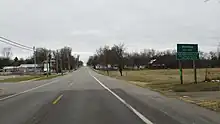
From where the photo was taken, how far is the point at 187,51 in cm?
2756

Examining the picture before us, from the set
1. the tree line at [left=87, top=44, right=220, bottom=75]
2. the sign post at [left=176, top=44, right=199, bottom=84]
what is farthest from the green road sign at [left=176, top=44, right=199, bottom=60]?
the tree line at [left=87, top=44, right=220, bottom=75]

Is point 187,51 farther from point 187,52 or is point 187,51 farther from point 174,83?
point 174,83

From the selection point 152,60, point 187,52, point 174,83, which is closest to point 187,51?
point 187,52

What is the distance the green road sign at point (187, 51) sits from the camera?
1073 inches

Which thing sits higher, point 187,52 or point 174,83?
point 187,52

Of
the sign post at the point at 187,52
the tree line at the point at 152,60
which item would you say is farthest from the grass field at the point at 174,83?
A: the tree line at the point at 152,60

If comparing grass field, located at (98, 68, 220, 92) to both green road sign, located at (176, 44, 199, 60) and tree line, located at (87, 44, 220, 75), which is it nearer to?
green road sign, located at (176, 44, 199, 60)

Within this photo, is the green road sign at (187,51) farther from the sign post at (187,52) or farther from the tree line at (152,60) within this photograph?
the tree line at (152,60)

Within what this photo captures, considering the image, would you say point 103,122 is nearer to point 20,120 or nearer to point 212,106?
point 20,120

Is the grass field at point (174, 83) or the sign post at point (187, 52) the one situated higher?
the sign post at point (187, 52)

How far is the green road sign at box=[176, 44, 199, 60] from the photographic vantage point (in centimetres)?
2725

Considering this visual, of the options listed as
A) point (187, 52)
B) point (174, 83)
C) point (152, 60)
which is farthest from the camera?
point (152, 60)

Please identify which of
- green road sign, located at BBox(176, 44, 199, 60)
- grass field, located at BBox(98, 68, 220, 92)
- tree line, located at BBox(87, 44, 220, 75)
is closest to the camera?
grass field, located at BBox(98, 68, 220, 92)

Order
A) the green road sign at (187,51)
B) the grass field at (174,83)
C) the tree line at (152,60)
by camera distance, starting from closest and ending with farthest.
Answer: the grass field at (174,83) < the green road sign at (187,51) < the tree line at (152,60)
